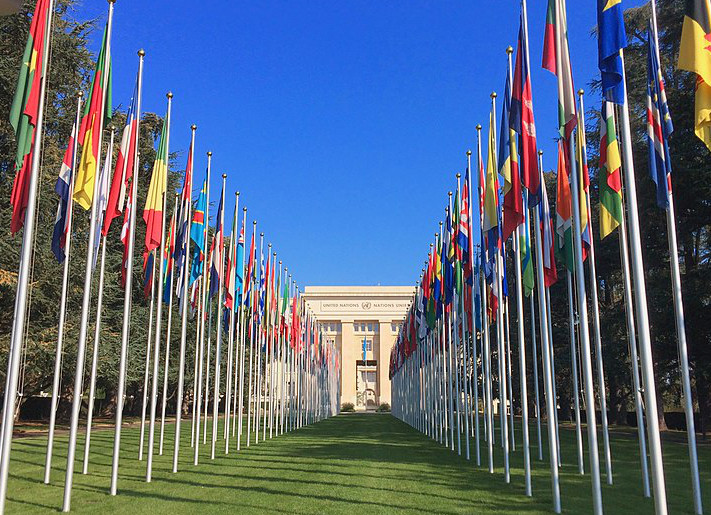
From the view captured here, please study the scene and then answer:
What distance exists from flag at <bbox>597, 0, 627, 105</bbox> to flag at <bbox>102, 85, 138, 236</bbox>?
370 inches

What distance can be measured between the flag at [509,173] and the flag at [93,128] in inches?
310

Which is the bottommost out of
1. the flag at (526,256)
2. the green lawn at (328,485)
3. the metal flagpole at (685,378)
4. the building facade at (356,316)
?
the green lawn at (328,485)

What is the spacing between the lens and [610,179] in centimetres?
1226

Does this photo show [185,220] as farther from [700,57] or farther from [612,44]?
[700,57]

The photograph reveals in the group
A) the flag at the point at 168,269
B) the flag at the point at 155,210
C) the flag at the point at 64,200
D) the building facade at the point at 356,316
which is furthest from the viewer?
the building facade at the point at 356,316

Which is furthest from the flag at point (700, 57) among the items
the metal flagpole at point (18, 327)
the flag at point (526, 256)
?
the metal flagpole at point (18, 327)

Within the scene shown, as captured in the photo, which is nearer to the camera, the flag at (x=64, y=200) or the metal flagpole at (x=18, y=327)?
the metal flagpole at (x=18, y=327)

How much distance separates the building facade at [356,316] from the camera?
10144 cm

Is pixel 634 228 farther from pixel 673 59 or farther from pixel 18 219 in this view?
pixel 673 59

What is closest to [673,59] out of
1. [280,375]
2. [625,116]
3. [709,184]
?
[709,184]

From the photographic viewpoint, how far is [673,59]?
27922 millimetres

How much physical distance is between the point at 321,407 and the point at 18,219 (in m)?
51.9

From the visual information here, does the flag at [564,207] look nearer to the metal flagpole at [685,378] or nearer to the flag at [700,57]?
the metal flagpole at [685,378]

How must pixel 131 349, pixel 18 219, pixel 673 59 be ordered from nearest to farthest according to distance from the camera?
pixel 18 219, pixel 673 59, pixel 131 349
